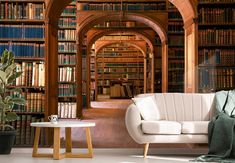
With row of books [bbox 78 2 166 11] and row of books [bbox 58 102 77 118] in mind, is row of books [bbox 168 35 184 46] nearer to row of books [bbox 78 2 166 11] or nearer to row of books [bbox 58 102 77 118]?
row of books [bbox 78 2 166 11]

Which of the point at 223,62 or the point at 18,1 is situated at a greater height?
the point at 18,1

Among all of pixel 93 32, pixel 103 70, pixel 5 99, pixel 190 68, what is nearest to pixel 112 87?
pixel 103 70

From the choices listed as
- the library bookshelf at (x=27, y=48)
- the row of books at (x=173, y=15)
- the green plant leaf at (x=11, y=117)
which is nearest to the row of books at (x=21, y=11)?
the library bookshelf at (x=27, y=48)

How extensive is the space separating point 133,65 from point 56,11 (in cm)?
1690

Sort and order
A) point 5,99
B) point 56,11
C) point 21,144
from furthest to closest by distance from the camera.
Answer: point 56,11
point 21,144
point 5,99

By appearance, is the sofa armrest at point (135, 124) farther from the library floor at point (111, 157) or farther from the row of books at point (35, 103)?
the row of books at point (35, 103)

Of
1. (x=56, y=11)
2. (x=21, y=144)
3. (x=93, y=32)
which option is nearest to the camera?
(x=21, y=144)

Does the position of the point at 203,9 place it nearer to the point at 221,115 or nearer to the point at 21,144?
the point at 221,115

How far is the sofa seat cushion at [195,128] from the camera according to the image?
5.66m

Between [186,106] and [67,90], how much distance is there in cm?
572

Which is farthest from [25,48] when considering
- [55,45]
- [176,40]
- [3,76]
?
[176,40]

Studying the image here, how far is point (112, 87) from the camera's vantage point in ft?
79.2

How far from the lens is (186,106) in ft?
20.8

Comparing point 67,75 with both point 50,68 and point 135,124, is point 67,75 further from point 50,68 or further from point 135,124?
point 135,124
